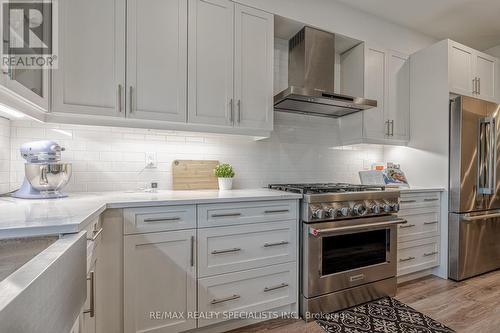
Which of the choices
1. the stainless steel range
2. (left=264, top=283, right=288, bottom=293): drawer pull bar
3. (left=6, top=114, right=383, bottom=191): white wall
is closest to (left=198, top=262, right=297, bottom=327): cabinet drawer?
(left=264, top=283, right=288, bottom=293): drawer pull bar

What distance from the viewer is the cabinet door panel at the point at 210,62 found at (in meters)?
1.94

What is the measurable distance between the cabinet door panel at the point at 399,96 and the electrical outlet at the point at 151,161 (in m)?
2.49

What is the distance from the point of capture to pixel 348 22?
264 centimetres

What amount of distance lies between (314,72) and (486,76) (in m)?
2.22

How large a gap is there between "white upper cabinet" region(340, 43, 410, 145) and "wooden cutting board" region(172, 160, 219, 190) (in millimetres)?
1604

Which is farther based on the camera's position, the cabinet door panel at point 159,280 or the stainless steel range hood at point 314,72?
the stainless steel range hood at point 314,72

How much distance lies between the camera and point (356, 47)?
2771 millimetres

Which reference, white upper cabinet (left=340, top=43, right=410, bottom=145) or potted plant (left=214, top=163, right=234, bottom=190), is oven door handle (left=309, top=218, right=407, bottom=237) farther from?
white upper cabinet (left=340, top=43, right=410, bottom=145)

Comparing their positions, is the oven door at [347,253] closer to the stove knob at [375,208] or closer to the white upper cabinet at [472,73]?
the stove knob at [375,208]

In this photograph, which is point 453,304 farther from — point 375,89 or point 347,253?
point 375,89

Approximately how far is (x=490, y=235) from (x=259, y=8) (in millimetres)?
3306

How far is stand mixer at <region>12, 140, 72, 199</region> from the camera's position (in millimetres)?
1514

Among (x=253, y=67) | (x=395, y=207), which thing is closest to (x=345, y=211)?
(x=395, y=207)

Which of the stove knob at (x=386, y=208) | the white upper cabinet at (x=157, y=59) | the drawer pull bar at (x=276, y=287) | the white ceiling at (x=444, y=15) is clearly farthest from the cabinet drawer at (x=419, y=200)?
the white upper cabinet at (x=157, y=59)
